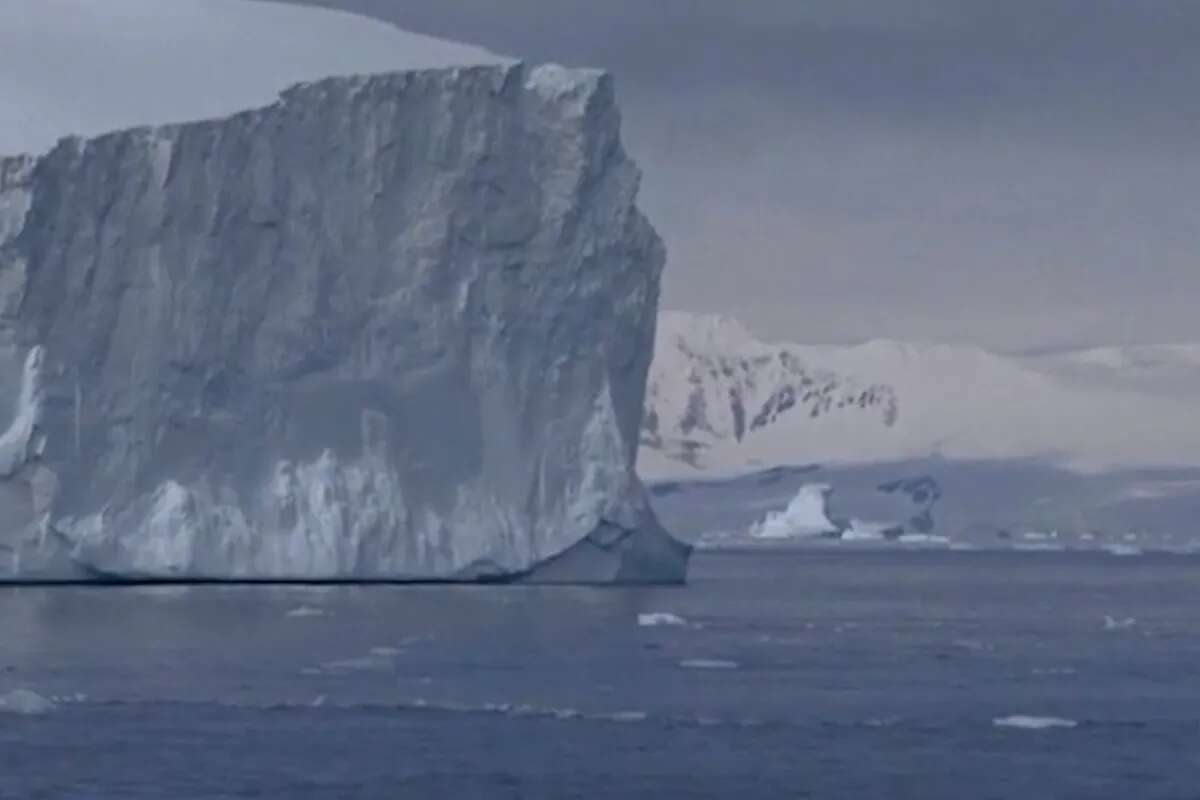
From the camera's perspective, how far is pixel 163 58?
39.3 metres

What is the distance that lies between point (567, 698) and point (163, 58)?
16.8 m

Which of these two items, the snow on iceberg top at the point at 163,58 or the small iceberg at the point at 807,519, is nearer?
the snow on iceberg top at the point at 163,58

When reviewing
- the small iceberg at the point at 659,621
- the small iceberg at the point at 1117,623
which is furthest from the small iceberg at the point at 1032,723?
the small iceberg at the point at 1117,623

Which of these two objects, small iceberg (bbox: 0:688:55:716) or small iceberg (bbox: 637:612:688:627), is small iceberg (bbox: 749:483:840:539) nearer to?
small iceberg (bbox: 637:612:688:627)

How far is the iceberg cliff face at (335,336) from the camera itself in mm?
35688

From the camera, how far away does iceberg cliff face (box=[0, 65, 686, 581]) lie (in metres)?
35.7

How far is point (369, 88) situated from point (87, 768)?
18.5 m

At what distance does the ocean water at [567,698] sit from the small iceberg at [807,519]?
3544cm

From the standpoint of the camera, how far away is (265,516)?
119 ft

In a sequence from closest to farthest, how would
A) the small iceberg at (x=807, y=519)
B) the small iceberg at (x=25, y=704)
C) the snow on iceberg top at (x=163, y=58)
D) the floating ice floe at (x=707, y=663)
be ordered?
the small iceberg at (x=25, y=704), the floating ice floe at (x=707, y=663), the snow on iceberg top at (x=163, y=58), the small iceberg at (x=807, y=519)

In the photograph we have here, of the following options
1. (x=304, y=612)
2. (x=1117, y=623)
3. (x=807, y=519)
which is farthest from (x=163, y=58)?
(x=807, y=519)

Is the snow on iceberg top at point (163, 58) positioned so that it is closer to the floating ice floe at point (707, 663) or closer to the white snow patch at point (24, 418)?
the white snow patch at point (24, 418)

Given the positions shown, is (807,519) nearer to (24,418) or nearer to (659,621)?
(659,621)

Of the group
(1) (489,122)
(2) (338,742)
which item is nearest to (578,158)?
(1) (489,122)
